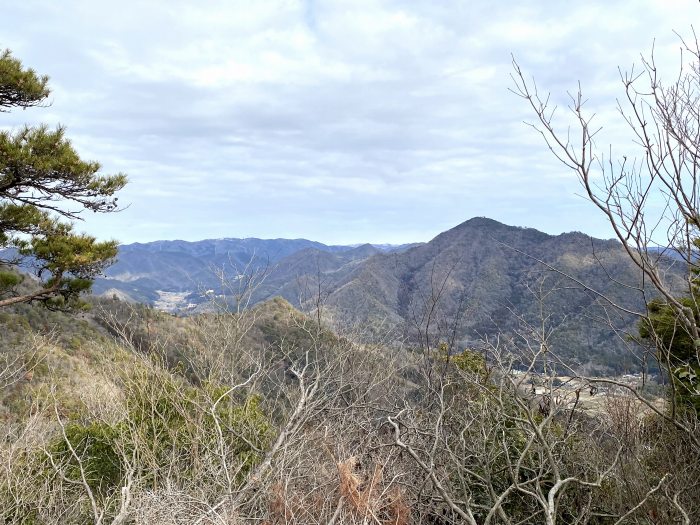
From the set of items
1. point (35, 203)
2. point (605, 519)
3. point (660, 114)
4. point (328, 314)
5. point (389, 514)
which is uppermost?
point (660, 114)

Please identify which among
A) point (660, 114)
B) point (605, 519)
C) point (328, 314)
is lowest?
point (605, 519)

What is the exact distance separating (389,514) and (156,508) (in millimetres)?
2122

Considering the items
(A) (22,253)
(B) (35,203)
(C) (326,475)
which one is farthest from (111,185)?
(C) (326,475)

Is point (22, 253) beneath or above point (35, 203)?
beneath

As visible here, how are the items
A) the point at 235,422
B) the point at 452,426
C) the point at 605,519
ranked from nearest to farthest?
the point at 605,519
the point at 452,426
the point at 235,422

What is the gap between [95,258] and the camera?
11.1 metres

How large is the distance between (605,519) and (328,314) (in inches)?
294

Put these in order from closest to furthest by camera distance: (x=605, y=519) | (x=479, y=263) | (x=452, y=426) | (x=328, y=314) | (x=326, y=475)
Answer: (x=326, y=475) < (x=605, y=519) < (x=452, y=426) < (x=328, y=314) < (x=479, y=263)

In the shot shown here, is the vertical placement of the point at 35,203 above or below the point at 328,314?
above

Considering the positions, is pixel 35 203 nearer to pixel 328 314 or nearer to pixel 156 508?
pixel 328 314

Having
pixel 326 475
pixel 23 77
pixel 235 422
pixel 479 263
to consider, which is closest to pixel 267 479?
pixel 326 475

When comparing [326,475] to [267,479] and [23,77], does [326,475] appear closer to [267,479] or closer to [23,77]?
[267,479]

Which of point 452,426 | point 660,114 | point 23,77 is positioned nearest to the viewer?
point 660,114

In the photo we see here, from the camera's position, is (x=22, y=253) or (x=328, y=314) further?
(x=328, y=314)
